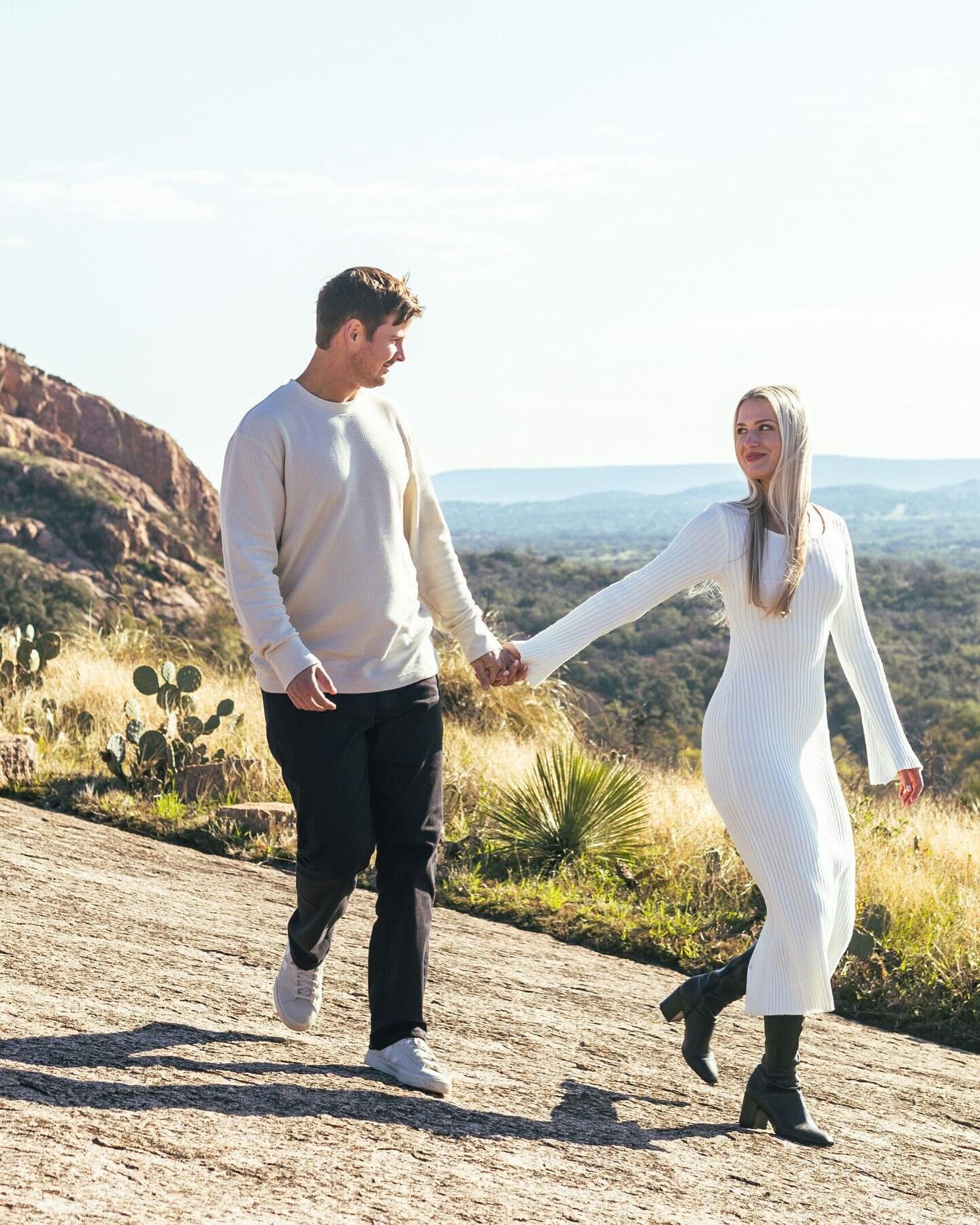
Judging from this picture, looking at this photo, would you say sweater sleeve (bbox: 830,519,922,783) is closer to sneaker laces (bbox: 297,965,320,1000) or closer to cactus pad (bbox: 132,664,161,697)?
sneaker laces (bbox: 297,965,320,1000)

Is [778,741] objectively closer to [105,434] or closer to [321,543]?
[321,543]

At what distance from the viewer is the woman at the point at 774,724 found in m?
3.47

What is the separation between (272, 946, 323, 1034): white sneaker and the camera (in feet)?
11.9

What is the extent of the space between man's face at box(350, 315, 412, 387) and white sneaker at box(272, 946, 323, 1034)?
1515 mm

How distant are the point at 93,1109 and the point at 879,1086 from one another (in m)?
2.34

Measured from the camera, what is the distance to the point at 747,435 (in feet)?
12.1

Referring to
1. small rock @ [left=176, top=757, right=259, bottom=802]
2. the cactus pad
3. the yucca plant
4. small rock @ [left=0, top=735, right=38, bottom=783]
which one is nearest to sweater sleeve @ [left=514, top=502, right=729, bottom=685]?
the yucca plant

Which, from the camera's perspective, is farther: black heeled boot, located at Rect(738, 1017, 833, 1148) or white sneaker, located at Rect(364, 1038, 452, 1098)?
black heeled boot, located at Rect(738, 1017, 833, 1148)

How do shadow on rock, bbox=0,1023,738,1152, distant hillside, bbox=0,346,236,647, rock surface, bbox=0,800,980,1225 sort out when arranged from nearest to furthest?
rock surface, bbox=0,800,980,1225, shadow on rock, bbox=0,1023,738,1152, distant hillside, bbox=0,346,236,647

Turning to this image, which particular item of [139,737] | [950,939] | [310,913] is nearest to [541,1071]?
[310,913]

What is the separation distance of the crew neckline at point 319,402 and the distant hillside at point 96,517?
16334 millimetres

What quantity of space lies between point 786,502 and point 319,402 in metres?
1.24

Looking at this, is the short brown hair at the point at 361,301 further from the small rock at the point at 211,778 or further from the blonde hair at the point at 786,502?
Result: the small rock at the point at 211,778

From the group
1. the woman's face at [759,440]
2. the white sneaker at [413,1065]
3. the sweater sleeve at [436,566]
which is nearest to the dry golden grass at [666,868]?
the sweater sleeve at [436,566]
